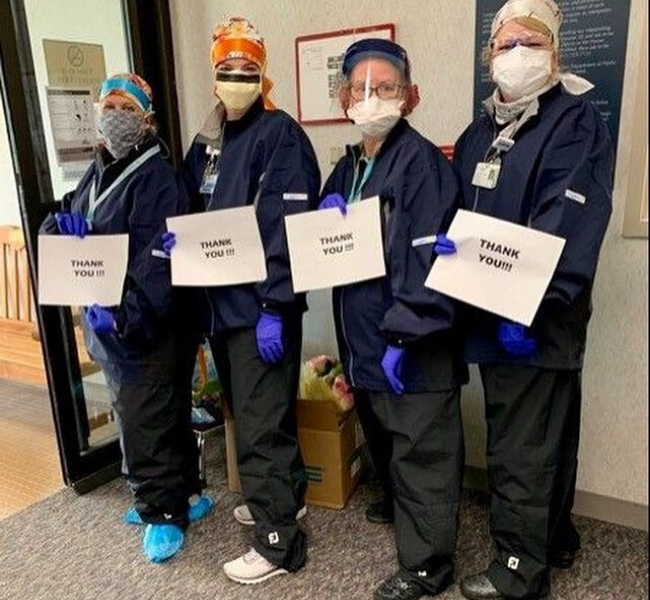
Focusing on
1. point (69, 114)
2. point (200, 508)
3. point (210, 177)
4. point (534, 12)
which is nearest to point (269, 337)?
point (210, 177)

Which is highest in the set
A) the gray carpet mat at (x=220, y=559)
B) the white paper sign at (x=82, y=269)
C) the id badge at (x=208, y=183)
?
the id badge at (x=208, y=183)

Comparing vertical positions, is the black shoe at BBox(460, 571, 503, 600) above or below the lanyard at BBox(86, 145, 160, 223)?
below

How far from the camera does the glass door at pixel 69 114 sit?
2.04m

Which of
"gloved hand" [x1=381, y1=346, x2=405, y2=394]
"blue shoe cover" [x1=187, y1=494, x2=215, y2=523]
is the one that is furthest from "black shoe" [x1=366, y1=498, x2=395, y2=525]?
"gloved hand" [x1=381, y1=346, x2=405, y2=394]

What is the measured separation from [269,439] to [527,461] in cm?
69

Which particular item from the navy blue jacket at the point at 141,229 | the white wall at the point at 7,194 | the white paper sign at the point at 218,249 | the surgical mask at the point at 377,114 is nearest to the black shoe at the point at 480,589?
the white paper sign at the point at 218,249

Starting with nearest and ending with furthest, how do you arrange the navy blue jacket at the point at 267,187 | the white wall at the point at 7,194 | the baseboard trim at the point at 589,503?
the navy blue jacket at the point at 267,187
the baseboard trim at the point at 589,503
the white wall at the point at 7,194

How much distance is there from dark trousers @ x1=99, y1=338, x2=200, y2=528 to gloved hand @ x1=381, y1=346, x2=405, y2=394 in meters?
0.69

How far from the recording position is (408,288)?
1.48 meters

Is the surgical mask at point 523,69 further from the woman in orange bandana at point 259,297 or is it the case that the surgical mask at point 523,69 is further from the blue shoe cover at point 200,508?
the blue shoe cover at point 200,508

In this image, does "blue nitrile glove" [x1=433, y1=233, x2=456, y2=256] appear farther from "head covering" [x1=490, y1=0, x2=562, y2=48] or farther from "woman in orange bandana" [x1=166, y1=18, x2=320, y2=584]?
"head covering" [x1=490, y1=0, x2=562, y2=48]

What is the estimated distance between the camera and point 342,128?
224cm

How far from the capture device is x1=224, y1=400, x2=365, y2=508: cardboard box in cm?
208

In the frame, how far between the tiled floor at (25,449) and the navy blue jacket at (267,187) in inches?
48.2
